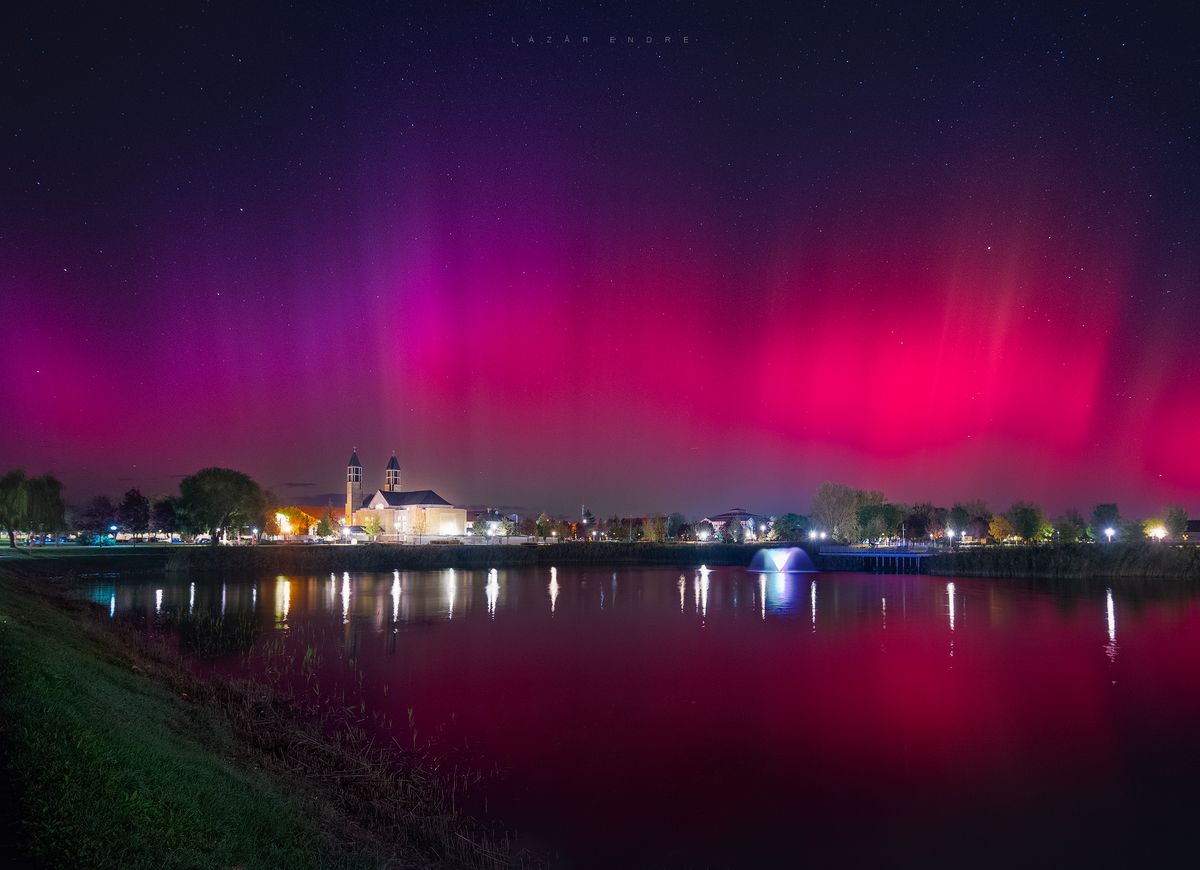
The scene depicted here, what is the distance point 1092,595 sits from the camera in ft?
209

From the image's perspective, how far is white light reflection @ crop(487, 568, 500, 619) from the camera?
5306 centimetres

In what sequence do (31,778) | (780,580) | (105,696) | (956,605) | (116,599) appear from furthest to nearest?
(780,580) < (956,605) < (116,599) < (105,696) < (31,778)

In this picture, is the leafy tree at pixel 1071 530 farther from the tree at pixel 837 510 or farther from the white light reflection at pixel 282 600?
the white light reflection at pixel 282 600

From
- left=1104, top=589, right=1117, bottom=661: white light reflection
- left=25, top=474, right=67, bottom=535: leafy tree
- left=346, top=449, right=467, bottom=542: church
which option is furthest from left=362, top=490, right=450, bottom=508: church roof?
left=1104, top=589, right=1117, bottom=661: white light reflection

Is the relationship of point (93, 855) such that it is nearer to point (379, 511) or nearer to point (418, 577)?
point (418, 577)

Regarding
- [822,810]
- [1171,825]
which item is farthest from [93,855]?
[1171,825]

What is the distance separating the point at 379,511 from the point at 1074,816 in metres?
186

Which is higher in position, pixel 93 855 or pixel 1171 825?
pixel 93 855

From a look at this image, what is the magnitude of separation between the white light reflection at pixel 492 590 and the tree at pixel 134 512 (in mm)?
91887

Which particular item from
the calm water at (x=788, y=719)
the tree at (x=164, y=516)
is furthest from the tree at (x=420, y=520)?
the calm water at (x=788, y=719)

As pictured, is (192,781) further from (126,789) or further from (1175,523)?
(1175,523)

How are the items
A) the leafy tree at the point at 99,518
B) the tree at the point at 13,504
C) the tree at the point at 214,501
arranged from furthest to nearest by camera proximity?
the leafy tree at the point at 99,518 < the tree at the point at 214,501 < the tree at the point at 13,504

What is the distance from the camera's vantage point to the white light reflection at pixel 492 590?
5306 cm

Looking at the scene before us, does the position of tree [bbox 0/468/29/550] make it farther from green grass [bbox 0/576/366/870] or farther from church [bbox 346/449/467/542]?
green grass [bbox 0/576/366/870]
